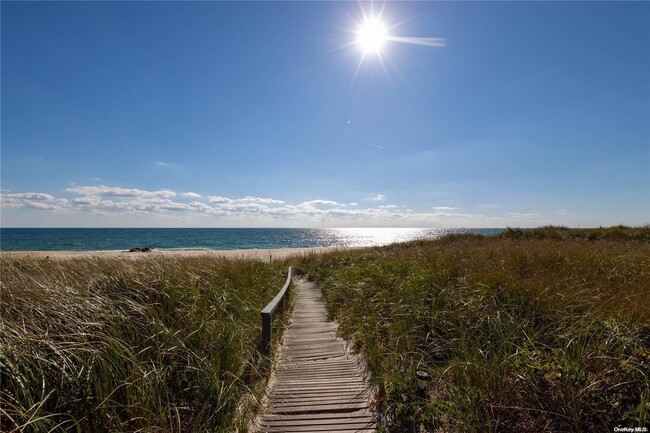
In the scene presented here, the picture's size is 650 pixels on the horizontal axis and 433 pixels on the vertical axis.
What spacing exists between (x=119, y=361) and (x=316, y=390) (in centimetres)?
274

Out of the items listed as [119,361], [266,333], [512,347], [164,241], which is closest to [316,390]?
[266,333]

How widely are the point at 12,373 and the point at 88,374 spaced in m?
0.65

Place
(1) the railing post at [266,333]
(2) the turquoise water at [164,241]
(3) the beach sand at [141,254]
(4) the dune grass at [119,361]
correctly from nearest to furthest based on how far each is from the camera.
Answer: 1. (4) the dune grass at [119,361]
2. (1) the railing post at [266,333]
3. (3) the beach sand at [141,254]
4. (2) the turquoise water at [164,241]

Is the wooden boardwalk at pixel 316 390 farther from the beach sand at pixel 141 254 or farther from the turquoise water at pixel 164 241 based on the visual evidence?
the turquoise water at pixel 164 241

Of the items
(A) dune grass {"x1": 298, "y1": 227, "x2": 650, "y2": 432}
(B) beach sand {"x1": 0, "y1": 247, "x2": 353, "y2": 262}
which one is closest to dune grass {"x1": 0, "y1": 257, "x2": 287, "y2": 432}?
(A) dune grass {"x1": 298, "y1": 227, "x2": 650, "y2": 432}

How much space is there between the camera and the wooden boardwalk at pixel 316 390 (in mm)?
3662

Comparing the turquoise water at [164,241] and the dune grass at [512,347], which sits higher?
the dune grass at [512,347]

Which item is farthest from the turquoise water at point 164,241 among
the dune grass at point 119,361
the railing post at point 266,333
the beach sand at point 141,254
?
the dune grass at point 119,361

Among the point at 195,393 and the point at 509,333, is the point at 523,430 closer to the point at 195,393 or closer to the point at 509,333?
the point at 509,333

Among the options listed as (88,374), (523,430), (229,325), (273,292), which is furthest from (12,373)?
(273,292)

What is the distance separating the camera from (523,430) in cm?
285

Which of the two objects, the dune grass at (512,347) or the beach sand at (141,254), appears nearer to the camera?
the dune grass at (512,347)

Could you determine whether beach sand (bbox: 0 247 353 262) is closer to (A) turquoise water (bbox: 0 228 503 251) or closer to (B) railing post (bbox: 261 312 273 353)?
(B) railing post (bbox: 261 312 273 353)

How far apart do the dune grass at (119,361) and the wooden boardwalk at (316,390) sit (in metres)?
0.45
